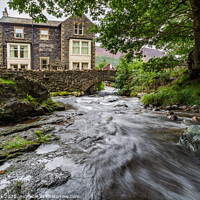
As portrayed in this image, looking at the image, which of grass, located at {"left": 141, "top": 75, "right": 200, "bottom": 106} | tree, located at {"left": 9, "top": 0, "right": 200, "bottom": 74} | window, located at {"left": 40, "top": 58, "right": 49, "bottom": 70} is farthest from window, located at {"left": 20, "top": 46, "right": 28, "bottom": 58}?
grass, located at {"left": 141, "top": 75, "right": 200, "bottom": 106}

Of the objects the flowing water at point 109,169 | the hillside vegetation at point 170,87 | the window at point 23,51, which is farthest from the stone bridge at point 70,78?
Result: the flowing water at point 109,169

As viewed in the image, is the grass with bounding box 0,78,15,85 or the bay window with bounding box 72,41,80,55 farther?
the bay window with bounding box 72,41,80,55

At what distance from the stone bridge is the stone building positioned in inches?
180

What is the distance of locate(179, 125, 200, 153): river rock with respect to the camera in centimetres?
203

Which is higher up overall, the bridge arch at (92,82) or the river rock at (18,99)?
the bridge arch at (92,82)

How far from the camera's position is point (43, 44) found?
18.9 m

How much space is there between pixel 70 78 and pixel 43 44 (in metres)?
9.03

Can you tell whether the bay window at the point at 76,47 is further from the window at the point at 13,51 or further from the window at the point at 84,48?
the window at the point at 13,51

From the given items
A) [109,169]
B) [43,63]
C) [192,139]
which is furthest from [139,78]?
[43,63]

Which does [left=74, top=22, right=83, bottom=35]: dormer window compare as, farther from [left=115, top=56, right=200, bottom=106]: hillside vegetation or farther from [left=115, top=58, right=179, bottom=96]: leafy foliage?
[left=115, top=56, right=200, bottom=106]: hillside vegetation

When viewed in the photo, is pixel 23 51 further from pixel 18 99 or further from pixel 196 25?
pixel 196 25

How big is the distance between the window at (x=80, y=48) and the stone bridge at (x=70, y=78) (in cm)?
632

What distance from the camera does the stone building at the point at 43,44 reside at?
18.2m

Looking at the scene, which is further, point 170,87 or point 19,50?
point 19,50
